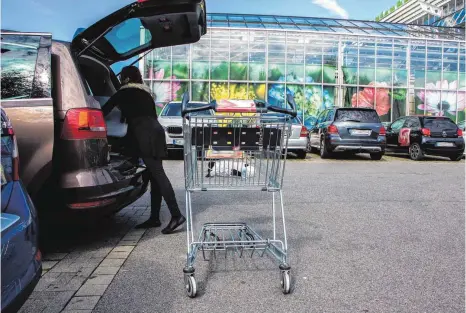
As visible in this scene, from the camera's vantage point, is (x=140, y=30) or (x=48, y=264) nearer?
(x=48, y=264)

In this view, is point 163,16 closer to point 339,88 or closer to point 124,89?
point 124,89

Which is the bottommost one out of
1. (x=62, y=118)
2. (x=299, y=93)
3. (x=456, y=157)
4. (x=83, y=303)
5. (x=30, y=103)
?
(x=83, y=303)

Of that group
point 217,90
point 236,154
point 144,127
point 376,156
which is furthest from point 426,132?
point 236,154

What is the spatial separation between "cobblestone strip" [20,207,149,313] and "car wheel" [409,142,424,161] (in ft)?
40.3

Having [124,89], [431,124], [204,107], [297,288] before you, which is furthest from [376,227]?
[431,124]

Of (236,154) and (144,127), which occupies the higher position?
(144,127)

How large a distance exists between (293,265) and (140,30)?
10.0ft

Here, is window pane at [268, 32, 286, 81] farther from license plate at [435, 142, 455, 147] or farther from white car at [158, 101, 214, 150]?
white car at [158, 101, 214, 150]

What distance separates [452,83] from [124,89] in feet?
82.5

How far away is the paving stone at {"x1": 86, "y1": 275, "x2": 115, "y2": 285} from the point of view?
10.4 ft

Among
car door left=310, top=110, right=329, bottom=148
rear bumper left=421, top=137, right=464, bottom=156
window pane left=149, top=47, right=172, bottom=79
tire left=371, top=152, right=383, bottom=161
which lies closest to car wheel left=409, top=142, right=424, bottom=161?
rear bumper left=421, top=137, right=464, bottom=156

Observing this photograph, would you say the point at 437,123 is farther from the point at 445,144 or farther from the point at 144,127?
the point at 144,127

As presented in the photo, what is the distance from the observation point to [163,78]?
22.8m

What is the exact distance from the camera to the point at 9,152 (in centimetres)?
203
